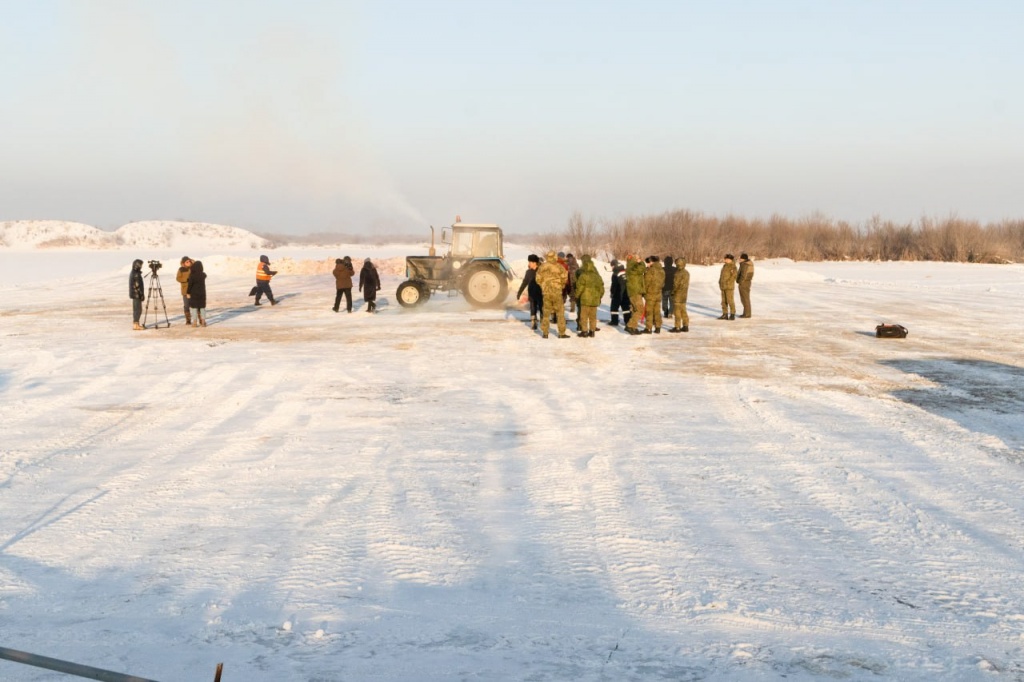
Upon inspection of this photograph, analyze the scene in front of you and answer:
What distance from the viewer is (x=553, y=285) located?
46.9ft

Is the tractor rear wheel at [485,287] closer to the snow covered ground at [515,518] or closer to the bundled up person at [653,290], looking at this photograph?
the bundled up person at [653,290]

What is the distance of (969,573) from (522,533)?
2.46 m

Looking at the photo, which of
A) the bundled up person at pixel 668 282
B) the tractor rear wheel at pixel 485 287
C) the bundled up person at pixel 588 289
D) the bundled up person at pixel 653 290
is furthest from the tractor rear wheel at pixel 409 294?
the bundled up person at pixel 653 290

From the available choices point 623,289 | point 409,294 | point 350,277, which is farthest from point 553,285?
point 409,294

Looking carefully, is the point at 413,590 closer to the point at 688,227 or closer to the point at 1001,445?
the point at 1001,445

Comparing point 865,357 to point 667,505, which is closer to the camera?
point 667,505

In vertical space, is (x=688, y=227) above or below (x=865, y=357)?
above

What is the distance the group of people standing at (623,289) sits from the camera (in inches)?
563

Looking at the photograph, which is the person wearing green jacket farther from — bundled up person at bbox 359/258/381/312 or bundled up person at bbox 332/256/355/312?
bundled up person at bbox 332/256/355/312

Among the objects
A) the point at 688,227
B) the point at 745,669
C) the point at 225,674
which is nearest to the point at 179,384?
the point at 225,674

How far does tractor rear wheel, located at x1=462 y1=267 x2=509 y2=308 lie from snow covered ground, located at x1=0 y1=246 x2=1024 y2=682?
7969mm

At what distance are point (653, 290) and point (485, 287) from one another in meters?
5.83

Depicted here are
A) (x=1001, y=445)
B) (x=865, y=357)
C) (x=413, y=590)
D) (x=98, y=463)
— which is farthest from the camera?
(x=865, y=357)

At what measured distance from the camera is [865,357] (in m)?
12.3
